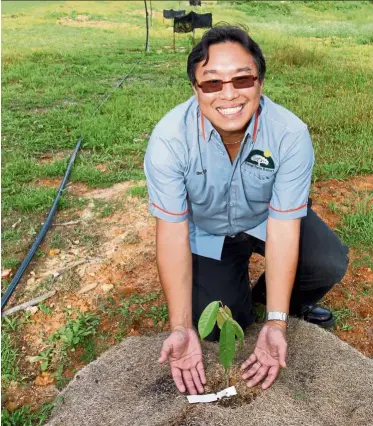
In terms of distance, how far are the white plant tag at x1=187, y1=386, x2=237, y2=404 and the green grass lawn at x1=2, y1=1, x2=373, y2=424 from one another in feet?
2.65

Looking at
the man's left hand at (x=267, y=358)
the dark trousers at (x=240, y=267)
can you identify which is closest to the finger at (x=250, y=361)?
the man's left hand at (x=267, y=358)

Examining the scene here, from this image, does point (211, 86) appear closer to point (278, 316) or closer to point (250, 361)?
point (278, 316)

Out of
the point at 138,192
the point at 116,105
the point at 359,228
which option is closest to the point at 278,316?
the point at 359,228

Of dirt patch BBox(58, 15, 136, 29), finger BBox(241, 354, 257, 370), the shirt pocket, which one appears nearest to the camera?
finger BBox(241, 354, 257, 370)

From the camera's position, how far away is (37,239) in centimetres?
306

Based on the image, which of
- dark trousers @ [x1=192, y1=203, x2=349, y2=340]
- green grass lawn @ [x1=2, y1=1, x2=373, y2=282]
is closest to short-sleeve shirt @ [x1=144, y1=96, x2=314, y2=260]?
dark trousers @ [x1=192, y1=203, x2=349, y2=340]

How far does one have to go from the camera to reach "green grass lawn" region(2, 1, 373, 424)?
3746 millimetres

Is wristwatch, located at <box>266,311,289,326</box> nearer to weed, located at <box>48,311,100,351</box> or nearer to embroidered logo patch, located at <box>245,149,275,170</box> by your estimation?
embroidered logo patch, located at <box>245,149,275,170</box>

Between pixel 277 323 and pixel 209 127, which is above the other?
pixel 209 127

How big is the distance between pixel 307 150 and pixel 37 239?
1.94m

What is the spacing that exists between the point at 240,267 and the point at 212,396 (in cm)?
65

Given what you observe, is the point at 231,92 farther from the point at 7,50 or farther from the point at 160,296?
the point at 7,50

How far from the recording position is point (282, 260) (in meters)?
1.78

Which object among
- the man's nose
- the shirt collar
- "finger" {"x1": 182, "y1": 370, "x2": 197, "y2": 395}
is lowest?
"finger" {"x1": 182, "y1": 370, "x2": 197, "y2": 395}
